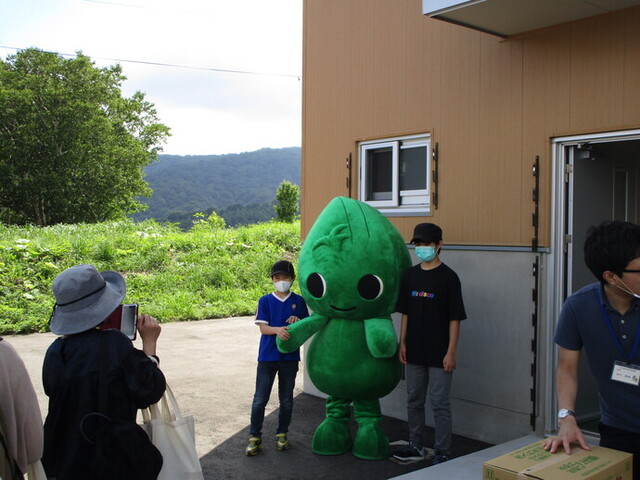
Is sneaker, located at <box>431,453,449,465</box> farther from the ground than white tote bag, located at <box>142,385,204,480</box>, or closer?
closer

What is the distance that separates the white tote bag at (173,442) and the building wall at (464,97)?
352 cm

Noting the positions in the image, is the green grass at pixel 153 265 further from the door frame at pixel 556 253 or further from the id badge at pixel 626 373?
the id badge at pixel 626 373

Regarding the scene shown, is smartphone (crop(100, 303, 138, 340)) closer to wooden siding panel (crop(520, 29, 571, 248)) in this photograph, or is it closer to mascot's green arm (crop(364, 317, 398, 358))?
mascot's green arm (crop(364, 317, 398, 358))

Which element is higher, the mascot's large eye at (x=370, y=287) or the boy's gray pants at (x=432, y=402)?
the mascot's large eye at (x=370, y=287)

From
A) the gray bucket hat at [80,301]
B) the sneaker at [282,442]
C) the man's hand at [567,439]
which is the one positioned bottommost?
the sneaker at [282,442]

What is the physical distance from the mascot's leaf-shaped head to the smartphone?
7.79 ft

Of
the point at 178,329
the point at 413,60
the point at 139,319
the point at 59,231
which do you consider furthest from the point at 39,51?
the point at 139,319

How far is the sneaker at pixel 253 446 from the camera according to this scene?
5574mm

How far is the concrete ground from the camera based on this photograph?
527 cm

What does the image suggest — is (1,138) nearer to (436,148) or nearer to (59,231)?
(59,231)

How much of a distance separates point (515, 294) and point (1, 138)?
33.6 m

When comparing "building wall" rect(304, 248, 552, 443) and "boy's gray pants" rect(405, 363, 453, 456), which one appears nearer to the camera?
"boy's gray pants" rect(405, 363, 453, 456)

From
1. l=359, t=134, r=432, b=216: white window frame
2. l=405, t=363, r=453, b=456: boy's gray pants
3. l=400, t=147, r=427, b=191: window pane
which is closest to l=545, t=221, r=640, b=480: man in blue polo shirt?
l=405, t=363, r=453, b=456: boy's gray pants

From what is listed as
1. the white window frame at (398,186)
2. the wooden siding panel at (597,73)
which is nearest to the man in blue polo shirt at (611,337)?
the wooden siding panel at (597,73)
